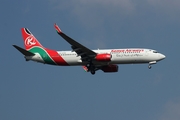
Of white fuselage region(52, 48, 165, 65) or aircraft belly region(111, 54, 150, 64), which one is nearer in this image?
aircraft belly region(111, 54, 150, 64)

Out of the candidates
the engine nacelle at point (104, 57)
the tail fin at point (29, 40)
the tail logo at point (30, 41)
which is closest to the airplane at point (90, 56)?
the engine nacelle at point (104, 57)

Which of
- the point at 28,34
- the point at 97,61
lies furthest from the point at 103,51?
the point at 28,34

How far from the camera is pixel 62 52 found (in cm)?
9088

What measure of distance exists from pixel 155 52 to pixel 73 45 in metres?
13.8

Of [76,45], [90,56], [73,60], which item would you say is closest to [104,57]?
[90,56]

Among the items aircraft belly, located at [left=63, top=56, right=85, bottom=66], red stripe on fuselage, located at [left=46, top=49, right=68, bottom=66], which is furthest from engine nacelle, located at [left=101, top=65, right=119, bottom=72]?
red stripe on fuselage, located at [left=46, top=49, right=68, bottom=66]

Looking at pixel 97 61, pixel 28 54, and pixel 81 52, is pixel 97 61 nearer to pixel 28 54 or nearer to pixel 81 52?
pixel 81 52

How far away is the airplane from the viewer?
86562mm

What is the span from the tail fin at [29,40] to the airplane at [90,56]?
280mm

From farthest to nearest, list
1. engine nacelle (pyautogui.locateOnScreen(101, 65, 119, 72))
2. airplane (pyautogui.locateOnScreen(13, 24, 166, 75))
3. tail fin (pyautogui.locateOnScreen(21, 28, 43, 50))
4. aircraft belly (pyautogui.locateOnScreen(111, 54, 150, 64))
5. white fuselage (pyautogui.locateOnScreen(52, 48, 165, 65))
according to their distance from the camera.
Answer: tail fin (pyautogui.locateOnScreen(21, 28, 43, 50))
engine nacelle (pyautogui.locateOnScreen(101, 65, 119, 72))
airplane (pyautogui.locateOnScreen(13, 24, 166, 75))
white fuselage (pyautogui.locateOnScreen(52, 48, 165, 65))
aircraft belly (pyautogui.locateOnScreen(111, 54, 150, 64))

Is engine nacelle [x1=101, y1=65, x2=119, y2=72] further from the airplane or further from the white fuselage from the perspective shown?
the white fuselage

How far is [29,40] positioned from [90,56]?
47.6ft

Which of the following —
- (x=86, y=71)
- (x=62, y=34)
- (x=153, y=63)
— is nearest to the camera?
(x=62, y=34)

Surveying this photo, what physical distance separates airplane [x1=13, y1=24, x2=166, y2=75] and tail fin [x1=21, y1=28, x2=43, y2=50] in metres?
0.28
